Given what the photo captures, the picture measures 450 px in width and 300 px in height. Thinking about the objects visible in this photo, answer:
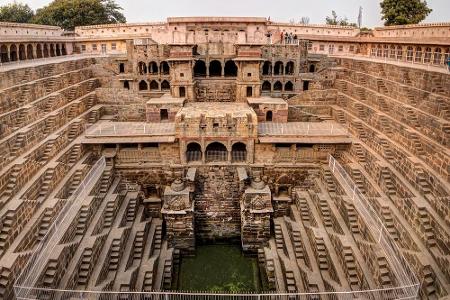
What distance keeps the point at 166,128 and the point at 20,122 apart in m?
7.86

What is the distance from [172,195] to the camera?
18.3 m

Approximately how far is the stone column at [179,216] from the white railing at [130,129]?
391 cm

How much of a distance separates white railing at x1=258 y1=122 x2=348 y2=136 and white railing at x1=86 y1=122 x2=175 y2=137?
18.9ft

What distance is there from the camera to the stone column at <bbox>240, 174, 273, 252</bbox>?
18484 mm

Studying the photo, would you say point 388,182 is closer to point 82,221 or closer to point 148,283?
point 148,283

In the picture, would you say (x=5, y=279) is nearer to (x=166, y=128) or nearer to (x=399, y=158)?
(x=166, y=128)

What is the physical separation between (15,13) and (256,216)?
166 feet

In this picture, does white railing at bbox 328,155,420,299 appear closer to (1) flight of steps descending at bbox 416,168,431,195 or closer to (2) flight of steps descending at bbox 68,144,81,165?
(1) flight of steps descending at bbox 416,168,431,195

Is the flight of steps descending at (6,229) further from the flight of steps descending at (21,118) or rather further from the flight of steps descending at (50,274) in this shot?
the flight of steps descending at (21,118)

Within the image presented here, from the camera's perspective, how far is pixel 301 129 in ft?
72.1

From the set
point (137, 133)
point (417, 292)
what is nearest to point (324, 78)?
point (137, 133)

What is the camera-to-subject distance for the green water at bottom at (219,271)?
Result: 54.8 feet

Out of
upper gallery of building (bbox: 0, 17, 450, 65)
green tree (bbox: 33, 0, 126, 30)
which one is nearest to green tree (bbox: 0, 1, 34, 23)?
green tree (bbox: 33, 0, 126, 30)

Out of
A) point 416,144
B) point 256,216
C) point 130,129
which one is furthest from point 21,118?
point 416,144
